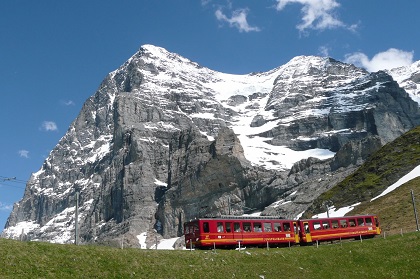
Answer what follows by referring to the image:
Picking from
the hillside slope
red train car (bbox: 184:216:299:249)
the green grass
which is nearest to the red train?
red train car (bbox: 184:216:299:249)

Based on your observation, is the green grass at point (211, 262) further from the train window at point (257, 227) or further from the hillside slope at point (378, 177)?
the hillside slope at point (378, 177)

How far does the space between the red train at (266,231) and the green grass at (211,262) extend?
775 cm

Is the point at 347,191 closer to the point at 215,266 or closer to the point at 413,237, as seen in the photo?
the point at 413,237

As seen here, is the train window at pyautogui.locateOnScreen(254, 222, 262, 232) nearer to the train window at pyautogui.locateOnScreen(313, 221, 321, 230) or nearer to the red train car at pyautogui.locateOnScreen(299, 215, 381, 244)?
the red train car at pyautogui.locateOnScreen(299, 215, 381, 244)

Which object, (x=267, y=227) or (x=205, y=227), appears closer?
(x=205, y=227)

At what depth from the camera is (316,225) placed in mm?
60906

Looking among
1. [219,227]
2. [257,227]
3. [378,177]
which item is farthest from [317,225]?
[378,177]

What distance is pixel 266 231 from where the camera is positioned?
5541cm

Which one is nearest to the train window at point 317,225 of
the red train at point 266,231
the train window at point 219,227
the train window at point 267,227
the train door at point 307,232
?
the red train at point 266,231

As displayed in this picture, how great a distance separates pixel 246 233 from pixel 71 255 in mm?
25738

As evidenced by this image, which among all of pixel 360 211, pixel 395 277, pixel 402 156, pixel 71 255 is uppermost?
pixel 402 156

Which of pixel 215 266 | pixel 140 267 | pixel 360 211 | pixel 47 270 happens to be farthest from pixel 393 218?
pixel 47 270

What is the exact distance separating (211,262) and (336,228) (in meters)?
31.4

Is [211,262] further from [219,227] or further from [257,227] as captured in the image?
[257,227]
